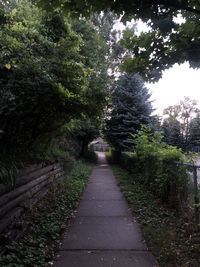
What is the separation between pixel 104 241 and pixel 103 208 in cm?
299

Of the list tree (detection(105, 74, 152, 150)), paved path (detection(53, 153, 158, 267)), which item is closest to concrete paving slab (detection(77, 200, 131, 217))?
paved path (detection(53, 153, 158, 267))

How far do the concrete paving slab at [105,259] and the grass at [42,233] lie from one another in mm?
256

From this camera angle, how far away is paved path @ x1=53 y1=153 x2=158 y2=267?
4.82m

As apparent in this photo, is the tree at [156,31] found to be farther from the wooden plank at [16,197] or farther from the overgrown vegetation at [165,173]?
the overgrown vegetation at [165,173]

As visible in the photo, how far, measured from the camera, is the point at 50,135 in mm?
9898

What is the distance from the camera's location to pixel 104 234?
246 inches

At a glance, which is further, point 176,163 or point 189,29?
point 176,163

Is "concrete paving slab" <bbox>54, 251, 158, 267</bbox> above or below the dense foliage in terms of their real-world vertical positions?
below

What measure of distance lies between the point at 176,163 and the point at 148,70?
426 cm

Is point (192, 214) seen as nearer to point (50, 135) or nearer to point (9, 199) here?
point (9, 199)

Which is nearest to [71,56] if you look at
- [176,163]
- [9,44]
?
[9,44]

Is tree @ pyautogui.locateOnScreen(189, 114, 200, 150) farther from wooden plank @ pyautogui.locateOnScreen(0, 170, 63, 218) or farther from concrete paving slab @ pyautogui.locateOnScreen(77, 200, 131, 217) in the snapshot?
wooden plank @ pyautogui.locateOnScreen(0, 170, 63, 218)

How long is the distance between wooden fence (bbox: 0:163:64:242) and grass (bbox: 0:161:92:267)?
0.23 m

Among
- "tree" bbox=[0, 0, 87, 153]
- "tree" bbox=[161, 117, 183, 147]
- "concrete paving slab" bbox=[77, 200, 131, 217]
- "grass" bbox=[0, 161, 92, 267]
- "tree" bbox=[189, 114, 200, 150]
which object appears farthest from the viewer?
"tree" bbox=[189, 114, 200, 150]
